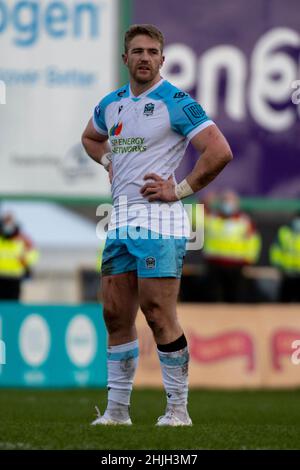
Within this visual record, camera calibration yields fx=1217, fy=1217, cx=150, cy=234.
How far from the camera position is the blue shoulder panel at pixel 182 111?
7.68 meters

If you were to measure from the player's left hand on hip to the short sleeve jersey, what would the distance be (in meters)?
0.05

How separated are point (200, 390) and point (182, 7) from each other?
17.8 feet

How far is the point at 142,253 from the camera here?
774cm

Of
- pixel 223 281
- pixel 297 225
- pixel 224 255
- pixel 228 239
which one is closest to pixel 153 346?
pixel 223 281

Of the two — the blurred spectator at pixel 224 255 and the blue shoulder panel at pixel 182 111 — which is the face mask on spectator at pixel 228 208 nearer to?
the blurred spectator at pixel 224 255

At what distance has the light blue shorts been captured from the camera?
304 inches

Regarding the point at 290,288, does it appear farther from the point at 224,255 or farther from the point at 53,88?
the point at 53,88

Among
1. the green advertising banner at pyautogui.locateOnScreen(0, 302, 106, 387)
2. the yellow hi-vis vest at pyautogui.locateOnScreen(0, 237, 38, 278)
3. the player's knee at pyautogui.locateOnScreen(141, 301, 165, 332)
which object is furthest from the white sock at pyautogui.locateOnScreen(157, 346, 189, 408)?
the yellow hi-vis vest at pyautogui.locateOnScreen(0, 237, 38, 278)

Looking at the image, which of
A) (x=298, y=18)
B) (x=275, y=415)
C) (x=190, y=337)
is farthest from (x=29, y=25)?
(x=275, y=415)

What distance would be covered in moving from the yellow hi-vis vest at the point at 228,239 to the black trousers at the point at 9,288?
291cm

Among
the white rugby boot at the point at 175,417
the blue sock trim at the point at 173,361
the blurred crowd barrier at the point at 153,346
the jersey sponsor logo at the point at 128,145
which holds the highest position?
the jersey sponsor logo at the point at 128,145

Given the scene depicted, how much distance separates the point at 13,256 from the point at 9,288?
1.68 feet

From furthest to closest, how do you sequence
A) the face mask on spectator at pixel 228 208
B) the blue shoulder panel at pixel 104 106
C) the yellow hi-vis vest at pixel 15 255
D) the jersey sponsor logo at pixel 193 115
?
the yellow hi-vis vest at pixel 15 255, the face mask on spectator at pixel 228 208, the blue shoulder panel at pixel 104 106, the jersey sponsor logo at pixel 193 115

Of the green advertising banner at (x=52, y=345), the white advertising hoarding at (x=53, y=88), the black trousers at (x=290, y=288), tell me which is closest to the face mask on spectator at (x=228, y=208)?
the black trousers at (x=290, y=288)
